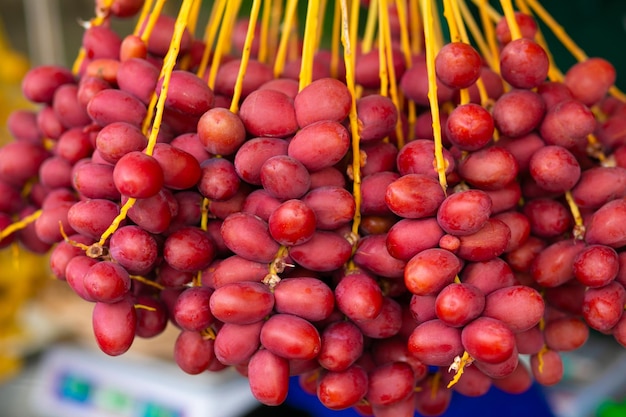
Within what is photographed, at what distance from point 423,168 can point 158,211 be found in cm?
23

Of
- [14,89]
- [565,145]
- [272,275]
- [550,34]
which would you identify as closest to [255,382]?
[272,275]

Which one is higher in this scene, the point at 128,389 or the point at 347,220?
the point at 347,220

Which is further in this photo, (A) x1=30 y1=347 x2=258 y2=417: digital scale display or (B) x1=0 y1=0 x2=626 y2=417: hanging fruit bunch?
(A) x1=30 y1=347 x2=258 y2=417: digital scale display

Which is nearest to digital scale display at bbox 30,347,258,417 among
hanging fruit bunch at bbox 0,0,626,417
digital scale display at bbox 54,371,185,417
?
digital scale display at bbox 54,371,185,417

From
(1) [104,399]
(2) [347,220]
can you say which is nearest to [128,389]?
(1) [104,399]

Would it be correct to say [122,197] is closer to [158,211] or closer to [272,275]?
[158,211]

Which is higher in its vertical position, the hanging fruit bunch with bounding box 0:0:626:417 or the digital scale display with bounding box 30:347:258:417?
the hanging fruit bunch with bounding box 0:0:626:417

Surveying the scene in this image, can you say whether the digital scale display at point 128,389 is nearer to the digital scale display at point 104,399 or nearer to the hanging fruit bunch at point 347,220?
the digital scale display at point 104,399

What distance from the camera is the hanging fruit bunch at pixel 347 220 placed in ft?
1.69

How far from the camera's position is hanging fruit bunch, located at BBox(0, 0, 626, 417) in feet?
1.69

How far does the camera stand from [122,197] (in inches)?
21.3

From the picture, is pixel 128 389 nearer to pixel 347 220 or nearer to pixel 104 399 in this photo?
pixel 104 399

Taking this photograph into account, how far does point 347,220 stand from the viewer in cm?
54

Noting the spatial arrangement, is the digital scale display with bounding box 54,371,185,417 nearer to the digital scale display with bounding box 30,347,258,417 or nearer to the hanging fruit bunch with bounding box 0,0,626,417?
the digital scale display with bounding box 30,347,258,417
